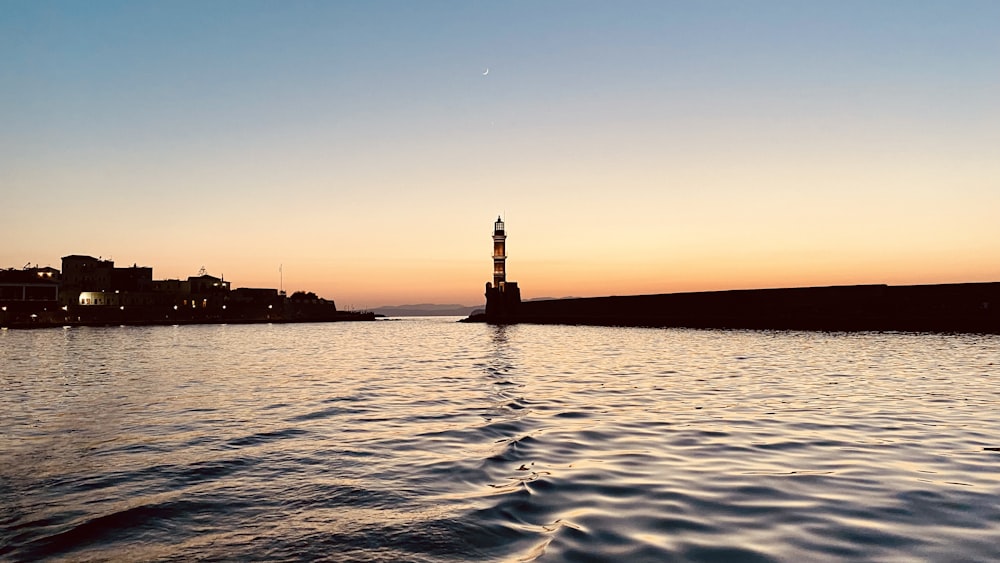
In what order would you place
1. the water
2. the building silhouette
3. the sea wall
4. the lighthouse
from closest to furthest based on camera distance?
the water < the sea wall < the building silhouette < the lighthouse

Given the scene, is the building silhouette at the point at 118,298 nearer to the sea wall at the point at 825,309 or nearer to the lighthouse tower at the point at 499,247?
the lighthouse tower at the point at 499,247

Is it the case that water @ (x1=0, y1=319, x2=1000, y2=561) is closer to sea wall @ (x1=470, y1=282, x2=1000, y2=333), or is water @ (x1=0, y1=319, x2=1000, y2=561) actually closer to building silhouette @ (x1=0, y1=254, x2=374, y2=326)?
sea wall @ (x1=470, y1=282, x2=1000, y2=333)

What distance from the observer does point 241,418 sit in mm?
12188

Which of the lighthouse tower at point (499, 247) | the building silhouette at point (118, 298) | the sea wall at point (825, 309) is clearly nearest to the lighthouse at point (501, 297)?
the lighthouse tower at point (499, 247)

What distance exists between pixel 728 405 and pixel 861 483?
645cm

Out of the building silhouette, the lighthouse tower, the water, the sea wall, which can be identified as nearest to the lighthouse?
the lighthouse tower

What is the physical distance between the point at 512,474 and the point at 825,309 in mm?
60251

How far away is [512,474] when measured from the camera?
7.34 m

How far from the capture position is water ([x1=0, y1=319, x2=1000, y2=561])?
4816 mm

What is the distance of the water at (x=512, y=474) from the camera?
482 centimetres

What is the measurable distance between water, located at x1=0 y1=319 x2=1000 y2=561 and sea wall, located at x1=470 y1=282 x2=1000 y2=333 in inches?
1556

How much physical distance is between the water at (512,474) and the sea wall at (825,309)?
3953 cm

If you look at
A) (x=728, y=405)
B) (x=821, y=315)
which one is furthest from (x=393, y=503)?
(x=821, y=315)

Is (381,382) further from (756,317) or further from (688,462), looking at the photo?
(756,317)
